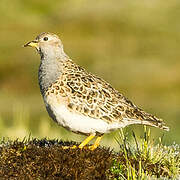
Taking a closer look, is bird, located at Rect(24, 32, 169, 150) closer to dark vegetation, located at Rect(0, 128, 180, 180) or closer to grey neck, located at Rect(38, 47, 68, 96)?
grey neck, located at Rect(38, 47, 68, 96)

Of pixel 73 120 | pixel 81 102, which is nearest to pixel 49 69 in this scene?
pixel 81 102

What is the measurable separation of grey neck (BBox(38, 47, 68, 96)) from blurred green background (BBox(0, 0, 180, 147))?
16.3 meters

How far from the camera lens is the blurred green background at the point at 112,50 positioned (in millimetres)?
38125

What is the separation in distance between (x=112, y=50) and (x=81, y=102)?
39.3 metres

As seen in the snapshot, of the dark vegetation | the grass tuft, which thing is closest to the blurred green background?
the grass tuft

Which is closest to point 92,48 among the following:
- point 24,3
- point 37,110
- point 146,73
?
point 146,73

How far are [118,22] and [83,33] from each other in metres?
3.19

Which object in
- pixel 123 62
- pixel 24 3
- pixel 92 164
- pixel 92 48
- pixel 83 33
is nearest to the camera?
pixel 92 164

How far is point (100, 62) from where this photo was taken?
44.3 meters

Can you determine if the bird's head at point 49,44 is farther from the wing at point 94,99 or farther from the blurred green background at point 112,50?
the blurred green background at point 112,50

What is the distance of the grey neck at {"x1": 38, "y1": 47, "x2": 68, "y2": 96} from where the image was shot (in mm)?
9672

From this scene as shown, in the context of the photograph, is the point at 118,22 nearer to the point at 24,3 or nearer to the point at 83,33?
the point at 83,33

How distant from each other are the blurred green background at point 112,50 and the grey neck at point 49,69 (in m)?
16.3

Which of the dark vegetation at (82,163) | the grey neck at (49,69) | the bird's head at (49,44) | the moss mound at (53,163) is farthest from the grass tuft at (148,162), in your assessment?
the bird's head at (49,44)
